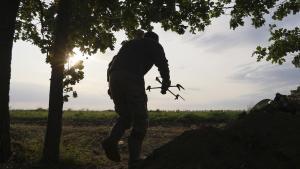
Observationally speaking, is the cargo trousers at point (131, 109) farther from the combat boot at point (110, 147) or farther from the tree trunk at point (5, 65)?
the tree trunk at point (5, 65)

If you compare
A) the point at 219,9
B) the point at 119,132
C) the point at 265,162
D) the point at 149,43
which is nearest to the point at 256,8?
the point at 219,9

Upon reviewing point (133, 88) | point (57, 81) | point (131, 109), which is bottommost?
point (131, 109)

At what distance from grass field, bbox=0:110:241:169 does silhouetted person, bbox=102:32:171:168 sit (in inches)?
56.1

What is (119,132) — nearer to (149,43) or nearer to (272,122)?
(149,43)

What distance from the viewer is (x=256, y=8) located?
13.9 m

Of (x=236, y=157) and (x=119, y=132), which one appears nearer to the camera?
(x=236, y=157)

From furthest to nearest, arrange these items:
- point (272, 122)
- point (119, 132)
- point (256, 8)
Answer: point (256, 8) < point (119, 132) < point (272, 122)

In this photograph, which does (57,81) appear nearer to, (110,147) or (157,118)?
(110,147)

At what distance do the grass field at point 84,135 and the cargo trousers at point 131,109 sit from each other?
56.1 inches

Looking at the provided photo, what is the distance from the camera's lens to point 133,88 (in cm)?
813

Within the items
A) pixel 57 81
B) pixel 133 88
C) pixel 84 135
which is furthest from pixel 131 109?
pixel 84 135

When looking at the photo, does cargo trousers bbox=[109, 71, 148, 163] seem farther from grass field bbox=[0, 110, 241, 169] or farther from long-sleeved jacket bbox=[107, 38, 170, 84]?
grass field bbox=[0, 110, 241, 169]

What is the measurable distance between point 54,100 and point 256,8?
695 cm

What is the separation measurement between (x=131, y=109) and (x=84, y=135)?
6.44 m
